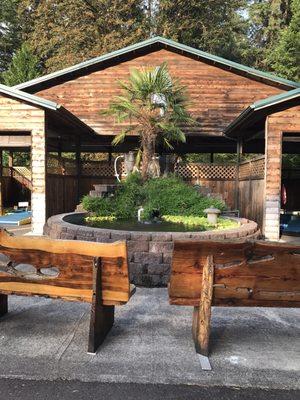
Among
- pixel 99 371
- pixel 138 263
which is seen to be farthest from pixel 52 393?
pixel 138 263

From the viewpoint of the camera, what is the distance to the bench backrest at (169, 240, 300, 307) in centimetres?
299

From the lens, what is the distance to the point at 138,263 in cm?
523

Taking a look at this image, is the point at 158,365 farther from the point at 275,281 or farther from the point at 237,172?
the point at 237,172

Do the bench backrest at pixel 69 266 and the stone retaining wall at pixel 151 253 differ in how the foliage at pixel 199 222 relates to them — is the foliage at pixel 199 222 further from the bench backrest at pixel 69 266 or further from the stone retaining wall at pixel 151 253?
the bench backrest at pixel 69 266

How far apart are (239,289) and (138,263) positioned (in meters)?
2.32

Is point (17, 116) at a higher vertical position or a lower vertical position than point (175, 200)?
higher

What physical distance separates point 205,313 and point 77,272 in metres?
1.06

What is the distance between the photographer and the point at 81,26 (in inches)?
1089

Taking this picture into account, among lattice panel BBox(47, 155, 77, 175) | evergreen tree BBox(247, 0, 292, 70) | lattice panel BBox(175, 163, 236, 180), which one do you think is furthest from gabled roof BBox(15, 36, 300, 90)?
evergreen tree BBox(247, 0, 292, 70)

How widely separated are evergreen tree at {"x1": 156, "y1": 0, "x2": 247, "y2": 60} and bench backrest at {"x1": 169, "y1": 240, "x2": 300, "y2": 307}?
87.9ft

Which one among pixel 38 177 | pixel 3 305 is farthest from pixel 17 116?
pixel 3 305

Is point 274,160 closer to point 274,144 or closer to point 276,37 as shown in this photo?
point 274,144

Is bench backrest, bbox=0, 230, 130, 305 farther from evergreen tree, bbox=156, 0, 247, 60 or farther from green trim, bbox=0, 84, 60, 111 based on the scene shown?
evergreen tree, bbox=156, 0, 247, 60

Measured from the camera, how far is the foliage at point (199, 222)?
6720 mm
